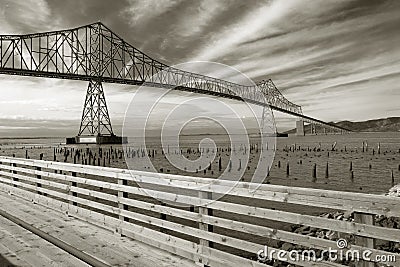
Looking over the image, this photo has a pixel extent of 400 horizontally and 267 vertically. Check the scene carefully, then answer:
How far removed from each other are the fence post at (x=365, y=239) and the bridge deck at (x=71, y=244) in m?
2.12

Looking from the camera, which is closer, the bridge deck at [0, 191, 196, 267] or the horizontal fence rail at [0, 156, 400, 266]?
the horizontal fence rail at [0, 156, 400, 266]

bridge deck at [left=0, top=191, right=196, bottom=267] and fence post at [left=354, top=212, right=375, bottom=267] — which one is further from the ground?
fence post at [left=354, top=212, right=375, bottom=267]

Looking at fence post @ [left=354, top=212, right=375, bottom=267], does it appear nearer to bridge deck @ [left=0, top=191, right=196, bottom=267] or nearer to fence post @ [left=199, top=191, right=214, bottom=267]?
fence post @ [left=199, top=191, right=214, bottom=267]

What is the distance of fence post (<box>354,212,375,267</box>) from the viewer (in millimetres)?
2879

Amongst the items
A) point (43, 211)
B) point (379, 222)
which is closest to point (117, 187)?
point (43, 211)

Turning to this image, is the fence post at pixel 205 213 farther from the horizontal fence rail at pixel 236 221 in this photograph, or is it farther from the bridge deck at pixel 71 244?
the bridge deck at pixel 71 244

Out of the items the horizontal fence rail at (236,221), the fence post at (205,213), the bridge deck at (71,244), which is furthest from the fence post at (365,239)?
the bridge deck at (71,244)

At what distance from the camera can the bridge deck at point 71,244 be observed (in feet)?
14.6

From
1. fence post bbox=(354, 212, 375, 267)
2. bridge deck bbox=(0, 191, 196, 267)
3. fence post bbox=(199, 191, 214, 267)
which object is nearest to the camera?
fence post bbox=(354, 212, 375, 267)

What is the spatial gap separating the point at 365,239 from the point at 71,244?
4.20m

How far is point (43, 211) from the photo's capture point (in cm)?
764

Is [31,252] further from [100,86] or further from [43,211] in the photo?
[100,86]

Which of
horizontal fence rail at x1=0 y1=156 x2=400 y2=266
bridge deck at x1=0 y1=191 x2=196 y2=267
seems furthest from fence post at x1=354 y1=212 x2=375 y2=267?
bridge deck at x1=0 y1=191 x2=196 y2=267

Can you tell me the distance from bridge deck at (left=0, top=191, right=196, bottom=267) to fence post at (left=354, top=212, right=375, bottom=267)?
2.12 meters
